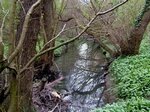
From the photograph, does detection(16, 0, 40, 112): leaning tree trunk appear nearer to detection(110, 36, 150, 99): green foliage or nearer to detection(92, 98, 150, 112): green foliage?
detection(92, 98, 150, 112): green foliage

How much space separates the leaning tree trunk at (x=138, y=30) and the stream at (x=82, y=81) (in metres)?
2.07

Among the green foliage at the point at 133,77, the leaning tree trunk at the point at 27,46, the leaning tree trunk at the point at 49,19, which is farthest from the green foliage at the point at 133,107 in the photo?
the leaning tree trunk at the point at 49,19

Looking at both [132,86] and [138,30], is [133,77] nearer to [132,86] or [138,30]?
[132,86]

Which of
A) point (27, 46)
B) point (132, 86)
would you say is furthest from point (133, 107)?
point (27, 46)

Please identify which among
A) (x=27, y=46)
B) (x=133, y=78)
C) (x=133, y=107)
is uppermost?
(x=27, y=46)


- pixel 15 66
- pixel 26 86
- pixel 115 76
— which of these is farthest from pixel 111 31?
pixel 15 66

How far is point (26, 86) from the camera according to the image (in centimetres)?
764

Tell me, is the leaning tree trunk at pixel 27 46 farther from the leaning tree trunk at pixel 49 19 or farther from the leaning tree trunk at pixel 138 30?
the leaning tree trunk at pixel 138 30

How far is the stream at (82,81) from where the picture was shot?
11427mm

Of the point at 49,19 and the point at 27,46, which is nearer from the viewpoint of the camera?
the point at 27,46

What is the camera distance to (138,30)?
1450 centimetres

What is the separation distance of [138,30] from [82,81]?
3523mm

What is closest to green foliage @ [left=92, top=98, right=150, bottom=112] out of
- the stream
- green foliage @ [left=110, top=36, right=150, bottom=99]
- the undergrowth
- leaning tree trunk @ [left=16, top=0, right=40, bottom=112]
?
the undergrowth

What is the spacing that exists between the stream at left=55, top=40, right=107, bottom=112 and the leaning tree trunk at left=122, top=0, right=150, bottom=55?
207 cm
